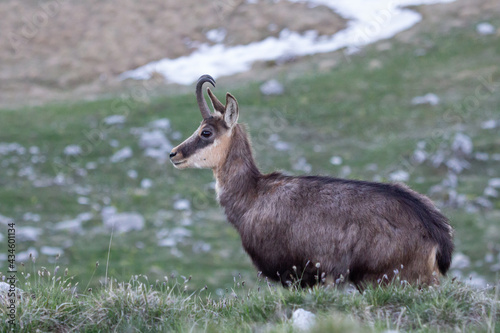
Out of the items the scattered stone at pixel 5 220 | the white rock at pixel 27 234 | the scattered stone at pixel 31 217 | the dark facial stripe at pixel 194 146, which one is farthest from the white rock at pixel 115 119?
the dark facial stripe at pixel 194 146

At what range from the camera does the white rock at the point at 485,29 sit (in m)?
40.6

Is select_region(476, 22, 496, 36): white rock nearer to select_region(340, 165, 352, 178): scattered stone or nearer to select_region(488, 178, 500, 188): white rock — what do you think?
select_region(488, 178, 500, 188): white rock

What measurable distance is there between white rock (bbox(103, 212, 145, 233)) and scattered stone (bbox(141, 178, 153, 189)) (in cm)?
280

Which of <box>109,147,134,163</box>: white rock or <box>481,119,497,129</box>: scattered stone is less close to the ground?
<box>109,147,134,163</box>: white rock

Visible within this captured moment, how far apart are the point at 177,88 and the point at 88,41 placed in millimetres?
11910

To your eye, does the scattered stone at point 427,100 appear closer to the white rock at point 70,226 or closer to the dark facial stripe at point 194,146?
the white rock at point 70,226

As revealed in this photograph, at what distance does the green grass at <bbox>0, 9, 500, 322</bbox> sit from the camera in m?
23.3

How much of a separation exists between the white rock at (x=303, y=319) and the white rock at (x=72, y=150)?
86.8ft

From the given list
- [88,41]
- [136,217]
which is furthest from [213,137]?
[88,41]

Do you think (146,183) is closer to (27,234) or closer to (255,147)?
(255,147)

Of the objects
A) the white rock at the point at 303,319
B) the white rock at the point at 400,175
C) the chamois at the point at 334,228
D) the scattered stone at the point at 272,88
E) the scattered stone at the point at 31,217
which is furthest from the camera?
the scattered stone at the point at 272,88

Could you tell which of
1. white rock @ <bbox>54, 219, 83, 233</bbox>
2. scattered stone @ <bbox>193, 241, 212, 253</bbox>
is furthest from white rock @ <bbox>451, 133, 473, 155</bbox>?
white rock @ <bbox>54, 219, 83, 233</bbox>

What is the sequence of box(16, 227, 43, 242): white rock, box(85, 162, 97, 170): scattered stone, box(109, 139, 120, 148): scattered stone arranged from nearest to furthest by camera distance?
1. box(16, 227, 43, 242): white rock
2. box(85, 162, 97, 170): scattered stone
3. box(109, 139, 120, 148): scattered stone

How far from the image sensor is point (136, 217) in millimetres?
26000
